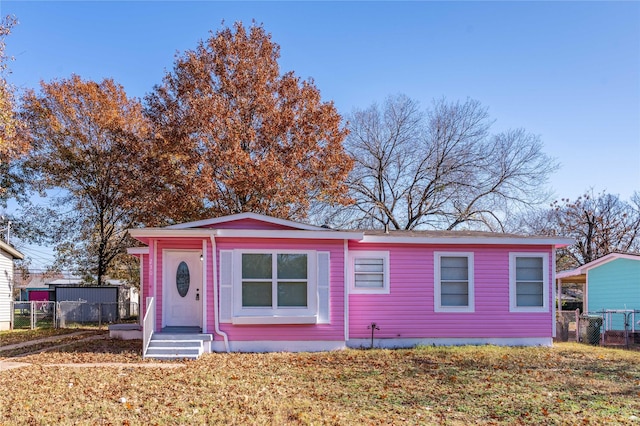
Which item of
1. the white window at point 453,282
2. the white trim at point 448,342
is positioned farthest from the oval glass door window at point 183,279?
the white window at point 453,282

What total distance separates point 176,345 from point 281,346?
2322 millimetres

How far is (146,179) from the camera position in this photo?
2200 centimetres

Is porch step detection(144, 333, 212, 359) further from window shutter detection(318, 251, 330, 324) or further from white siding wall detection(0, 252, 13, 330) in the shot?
white siding wall detection(0, 252, 13, 330)

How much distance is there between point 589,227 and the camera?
33469 millimetres

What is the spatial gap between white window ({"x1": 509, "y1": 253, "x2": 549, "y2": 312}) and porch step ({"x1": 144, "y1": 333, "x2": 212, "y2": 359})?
7.48 meters

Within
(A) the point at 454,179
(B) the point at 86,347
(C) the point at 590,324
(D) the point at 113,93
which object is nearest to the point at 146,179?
(D) the point at 113,93

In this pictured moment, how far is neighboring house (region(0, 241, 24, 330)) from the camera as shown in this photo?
2120cm

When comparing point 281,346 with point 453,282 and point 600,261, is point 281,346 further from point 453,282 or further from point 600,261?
point 600,261

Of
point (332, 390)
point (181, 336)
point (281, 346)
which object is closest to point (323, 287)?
point (281, 346)

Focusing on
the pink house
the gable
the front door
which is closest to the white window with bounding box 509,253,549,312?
the pink house

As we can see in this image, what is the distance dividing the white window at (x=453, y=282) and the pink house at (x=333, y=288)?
2cm

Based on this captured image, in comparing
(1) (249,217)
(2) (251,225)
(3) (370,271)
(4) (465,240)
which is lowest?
(3) (370,271)

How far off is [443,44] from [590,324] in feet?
30.1

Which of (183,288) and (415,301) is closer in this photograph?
(183,288)
